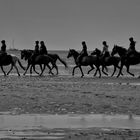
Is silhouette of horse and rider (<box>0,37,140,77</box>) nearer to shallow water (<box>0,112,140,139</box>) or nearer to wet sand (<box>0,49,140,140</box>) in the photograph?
wet sand (<box>0,49,140,140</box>)

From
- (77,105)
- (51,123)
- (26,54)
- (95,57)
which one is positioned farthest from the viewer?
(26,54)

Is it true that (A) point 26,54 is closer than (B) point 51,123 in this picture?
No

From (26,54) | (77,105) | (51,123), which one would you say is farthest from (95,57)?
(51,123)

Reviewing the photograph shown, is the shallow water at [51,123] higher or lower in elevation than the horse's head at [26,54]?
lower

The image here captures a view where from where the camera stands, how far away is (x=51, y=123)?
14703mm

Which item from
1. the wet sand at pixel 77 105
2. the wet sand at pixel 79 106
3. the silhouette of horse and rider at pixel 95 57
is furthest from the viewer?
the silhouette of horse and rider at pixel 95 57

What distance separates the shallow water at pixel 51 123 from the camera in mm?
12890

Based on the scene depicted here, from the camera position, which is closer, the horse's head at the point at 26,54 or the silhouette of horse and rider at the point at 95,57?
the silhouette of horse and rider at the point at 95,57

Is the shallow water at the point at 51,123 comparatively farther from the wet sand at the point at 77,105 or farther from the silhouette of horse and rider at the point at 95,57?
the silhouette of horse and rider at the point at 95,57

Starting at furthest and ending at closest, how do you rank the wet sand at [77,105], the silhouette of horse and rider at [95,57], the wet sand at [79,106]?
the silhouette of horse and rider at [95,57] < the wet sand at [77,105] < the wet sand at [79,106]

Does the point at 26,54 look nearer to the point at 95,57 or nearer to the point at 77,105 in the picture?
the point at 95,57

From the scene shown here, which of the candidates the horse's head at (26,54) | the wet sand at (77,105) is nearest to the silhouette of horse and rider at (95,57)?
the horse's head at (26,54)

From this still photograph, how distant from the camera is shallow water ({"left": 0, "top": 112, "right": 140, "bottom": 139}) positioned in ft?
42.3

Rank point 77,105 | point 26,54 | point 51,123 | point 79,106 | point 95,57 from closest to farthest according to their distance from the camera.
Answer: point 51,123, point 79,106, point 77,105, point 95,57, point 26,54
